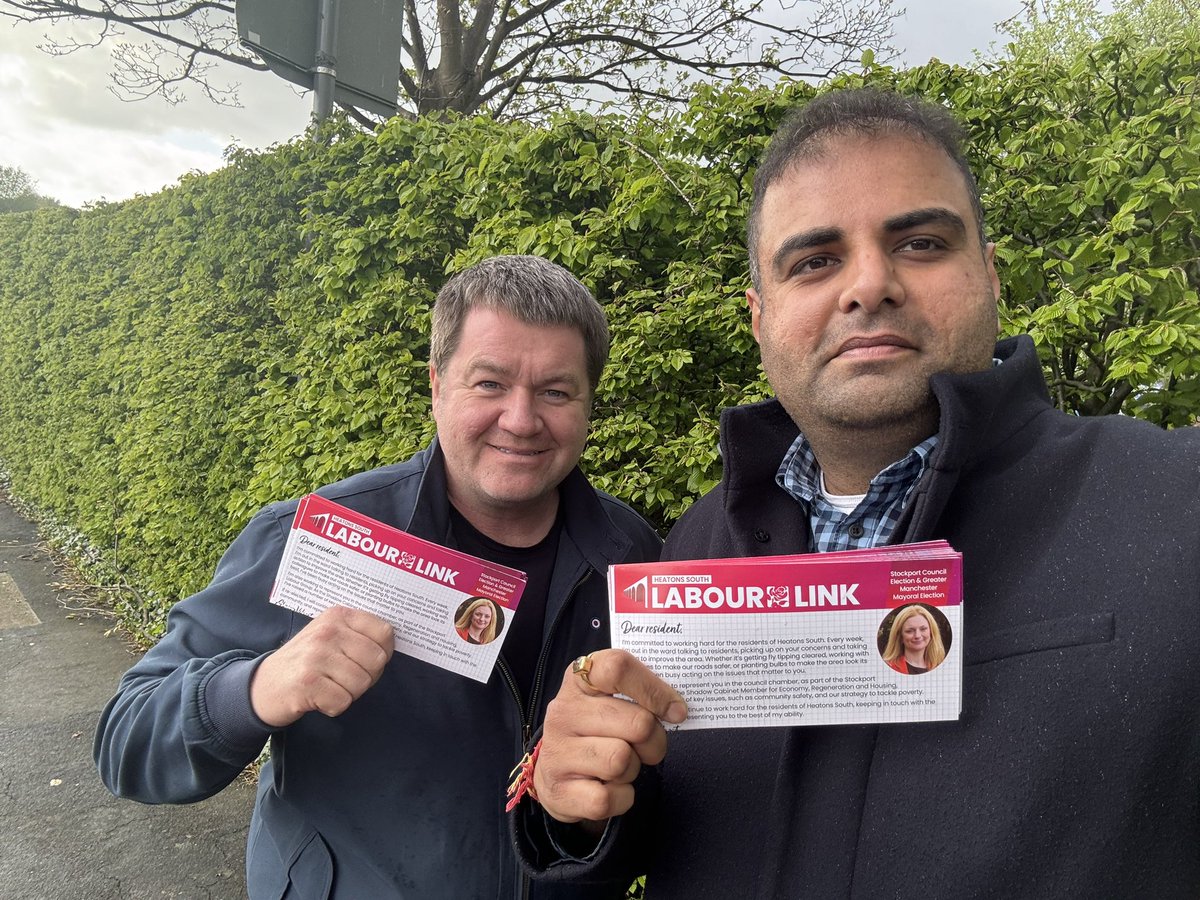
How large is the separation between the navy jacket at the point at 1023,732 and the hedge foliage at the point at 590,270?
108 centimetres

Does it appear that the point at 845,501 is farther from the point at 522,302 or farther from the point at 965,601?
the point at 522,302

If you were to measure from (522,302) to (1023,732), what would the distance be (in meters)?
1.36

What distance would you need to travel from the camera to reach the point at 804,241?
138 cm

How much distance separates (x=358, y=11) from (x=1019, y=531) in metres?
4.74

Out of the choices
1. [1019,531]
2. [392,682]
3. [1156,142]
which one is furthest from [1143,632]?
[1156,142]

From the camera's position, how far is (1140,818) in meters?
0.99

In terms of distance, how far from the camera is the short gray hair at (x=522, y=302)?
1.86 m

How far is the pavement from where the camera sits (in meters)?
3.29

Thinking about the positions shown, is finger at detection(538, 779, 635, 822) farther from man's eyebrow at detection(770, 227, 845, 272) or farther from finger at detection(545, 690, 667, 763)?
man's eyebrow at detection(770, 227, 845, 272)

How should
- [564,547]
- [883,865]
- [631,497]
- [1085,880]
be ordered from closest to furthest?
1. [1085,880]
2. [883,865]
3. [564,547]
4. [631,497]

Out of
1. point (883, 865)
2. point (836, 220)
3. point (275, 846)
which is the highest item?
point (836, 220)

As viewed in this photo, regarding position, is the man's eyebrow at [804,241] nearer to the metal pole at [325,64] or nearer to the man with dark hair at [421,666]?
the man with dark hair at [421,666]

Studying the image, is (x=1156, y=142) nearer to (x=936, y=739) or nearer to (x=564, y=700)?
(x=936, y=739)

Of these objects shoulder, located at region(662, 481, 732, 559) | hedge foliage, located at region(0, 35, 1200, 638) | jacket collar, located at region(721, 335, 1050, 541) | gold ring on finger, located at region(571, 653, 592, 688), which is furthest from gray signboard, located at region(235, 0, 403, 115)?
gold ring on finger, located at region(571, 653, 592, 688)
